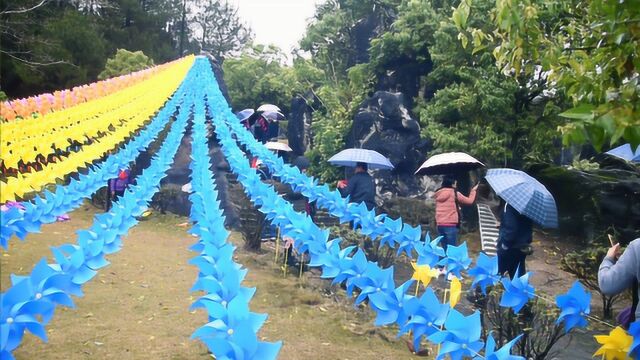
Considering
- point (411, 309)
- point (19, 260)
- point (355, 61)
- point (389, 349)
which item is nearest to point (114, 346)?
point (389, 349)

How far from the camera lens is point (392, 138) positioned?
455 inches

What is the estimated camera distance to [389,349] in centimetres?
402

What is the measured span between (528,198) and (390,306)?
2.55 metres

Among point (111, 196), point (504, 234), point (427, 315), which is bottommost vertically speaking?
point (111, 196)

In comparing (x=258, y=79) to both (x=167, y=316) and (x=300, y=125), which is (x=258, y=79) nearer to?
(x=300, y=125)

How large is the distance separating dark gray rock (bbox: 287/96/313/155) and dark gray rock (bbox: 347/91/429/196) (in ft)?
17.6

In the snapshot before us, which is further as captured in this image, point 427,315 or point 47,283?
point 427,315

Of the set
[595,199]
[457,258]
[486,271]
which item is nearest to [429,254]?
[457,258]

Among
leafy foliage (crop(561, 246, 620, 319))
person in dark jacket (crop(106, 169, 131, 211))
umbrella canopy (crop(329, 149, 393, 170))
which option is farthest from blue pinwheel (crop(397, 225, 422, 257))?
person in dark jacket (crop(106, 169, 131, 211))

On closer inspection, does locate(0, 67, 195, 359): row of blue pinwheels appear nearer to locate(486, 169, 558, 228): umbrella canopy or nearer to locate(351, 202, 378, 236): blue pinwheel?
locate(351, 202, 378, 236): blue pinwheel

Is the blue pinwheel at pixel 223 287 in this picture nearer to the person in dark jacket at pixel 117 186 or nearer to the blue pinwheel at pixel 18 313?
the blue pinwheel at pixel 18 313

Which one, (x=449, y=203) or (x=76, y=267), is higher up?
(x=76, y=267)

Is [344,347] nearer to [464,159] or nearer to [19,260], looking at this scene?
[464,159]

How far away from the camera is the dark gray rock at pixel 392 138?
11.2m
